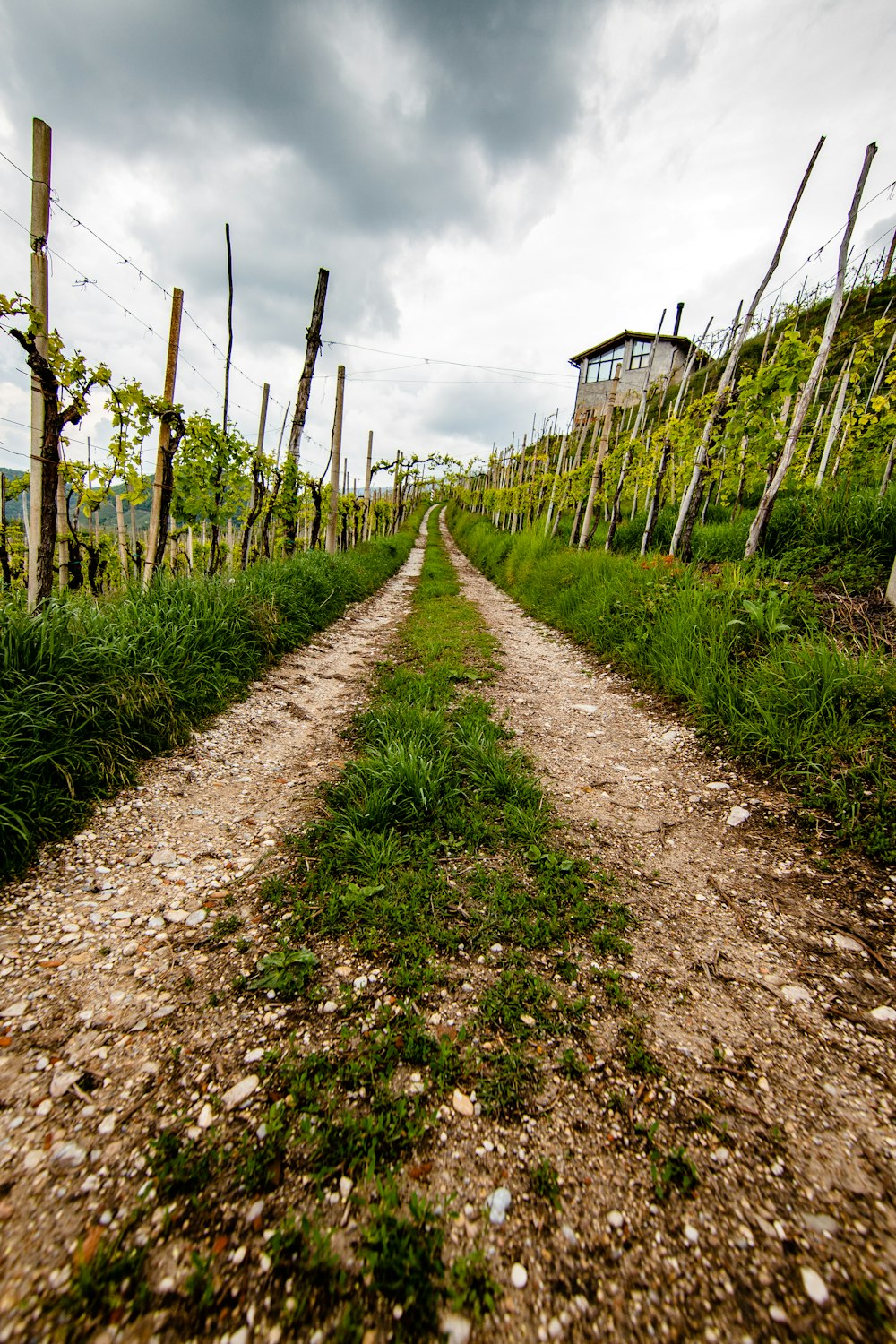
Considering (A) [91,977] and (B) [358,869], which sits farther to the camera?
(B) [358,869]

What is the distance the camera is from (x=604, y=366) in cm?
3903

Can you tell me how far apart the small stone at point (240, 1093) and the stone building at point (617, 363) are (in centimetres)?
4031

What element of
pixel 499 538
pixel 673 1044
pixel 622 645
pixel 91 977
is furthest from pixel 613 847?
pixel 499 538

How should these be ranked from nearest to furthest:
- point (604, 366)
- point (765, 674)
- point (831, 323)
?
1. point (765, 674)
2. point (831, 323)
3. point (604, 366)

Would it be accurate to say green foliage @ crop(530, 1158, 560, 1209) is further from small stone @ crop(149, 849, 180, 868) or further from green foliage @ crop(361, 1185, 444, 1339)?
small stone @ crop(149, 849, 180, 868)

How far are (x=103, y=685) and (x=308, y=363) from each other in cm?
1070

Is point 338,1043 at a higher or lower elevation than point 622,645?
lower

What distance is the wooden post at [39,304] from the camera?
4.52 m

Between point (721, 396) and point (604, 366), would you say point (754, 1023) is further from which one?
point (604, 366)

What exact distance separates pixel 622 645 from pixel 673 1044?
222 inches

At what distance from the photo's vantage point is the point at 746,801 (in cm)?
354

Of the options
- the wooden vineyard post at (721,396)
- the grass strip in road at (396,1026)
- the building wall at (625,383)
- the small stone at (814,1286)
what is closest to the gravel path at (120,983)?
the grass strip in road at (396,1026)

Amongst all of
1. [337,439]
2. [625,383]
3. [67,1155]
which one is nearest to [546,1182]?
[67,1155]

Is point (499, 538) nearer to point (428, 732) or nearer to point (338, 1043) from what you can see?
point (428, 732)
